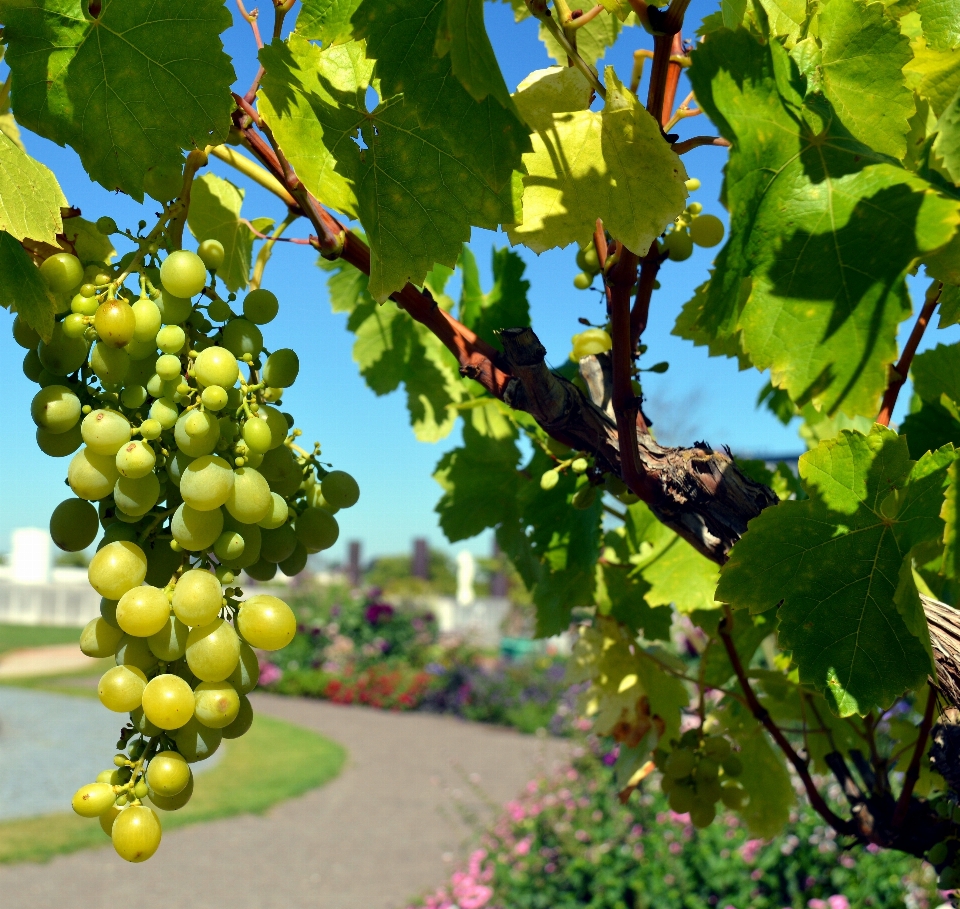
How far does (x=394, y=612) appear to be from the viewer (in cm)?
1623

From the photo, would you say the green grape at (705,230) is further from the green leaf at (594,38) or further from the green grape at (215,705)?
the green grape at (215,705)

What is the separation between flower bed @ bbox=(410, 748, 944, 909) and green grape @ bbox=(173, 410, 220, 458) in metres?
3.55

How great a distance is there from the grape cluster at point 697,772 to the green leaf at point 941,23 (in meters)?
0.98

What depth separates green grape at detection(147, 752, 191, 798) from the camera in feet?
2.44

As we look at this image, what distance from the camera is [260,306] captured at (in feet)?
2.84

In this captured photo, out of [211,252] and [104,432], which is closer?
[104,432]

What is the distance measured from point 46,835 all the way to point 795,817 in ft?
21.9

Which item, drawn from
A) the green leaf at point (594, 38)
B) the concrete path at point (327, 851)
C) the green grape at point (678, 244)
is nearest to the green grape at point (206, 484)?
the green grape at point (678, 244)

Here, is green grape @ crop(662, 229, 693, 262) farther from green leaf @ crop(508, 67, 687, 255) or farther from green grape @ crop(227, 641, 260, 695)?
green grape @ crop(227, 641, 260, 695)

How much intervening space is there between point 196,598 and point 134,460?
0.43ft

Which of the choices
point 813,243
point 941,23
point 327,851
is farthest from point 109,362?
point 327,851

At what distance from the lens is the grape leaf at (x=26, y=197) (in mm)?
711

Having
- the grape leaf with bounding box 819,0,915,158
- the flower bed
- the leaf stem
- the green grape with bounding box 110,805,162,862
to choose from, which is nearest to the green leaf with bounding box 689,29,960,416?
Answer: the grape leaf with bounding box 819,0,915,158

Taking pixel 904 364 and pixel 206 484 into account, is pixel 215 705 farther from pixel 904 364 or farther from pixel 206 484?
pixel 904 364
